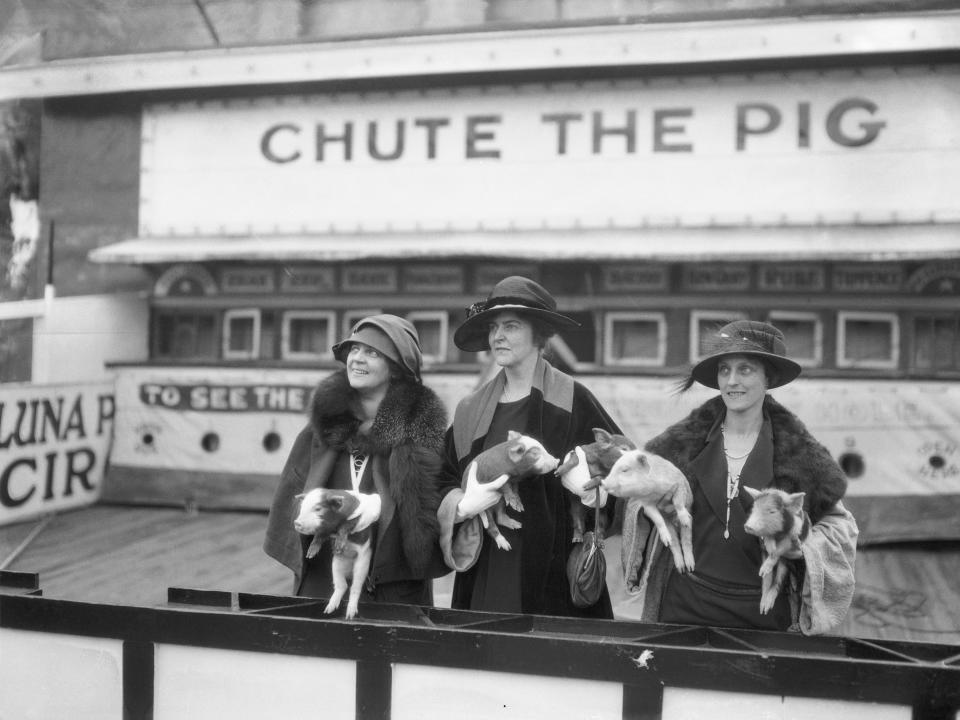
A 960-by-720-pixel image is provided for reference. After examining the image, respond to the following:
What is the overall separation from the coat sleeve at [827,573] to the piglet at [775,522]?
89 millimetres

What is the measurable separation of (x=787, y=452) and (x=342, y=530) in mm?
1252

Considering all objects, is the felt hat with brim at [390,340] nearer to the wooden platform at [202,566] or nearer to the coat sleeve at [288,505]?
the coat sleeve at [288,505]

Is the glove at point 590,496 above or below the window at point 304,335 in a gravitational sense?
below

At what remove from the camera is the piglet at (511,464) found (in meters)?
2.27

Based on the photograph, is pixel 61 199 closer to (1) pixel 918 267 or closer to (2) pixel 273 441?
(2) pixel 273 441

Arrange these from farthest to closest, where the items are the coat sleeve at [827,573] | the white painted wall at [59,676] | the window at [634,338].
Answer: the window at [634,338]
the white painted wall at [59,676]
the coat sleeve at [827,573]

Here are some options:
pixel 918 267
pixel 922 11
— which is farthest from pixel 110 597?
pixel 922 11

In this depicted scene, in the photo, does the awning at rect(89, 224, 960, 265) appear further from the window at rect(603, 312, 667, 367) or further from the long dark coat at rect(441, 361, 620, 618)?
the long dark coat at rect(441, 361, 620, 618)

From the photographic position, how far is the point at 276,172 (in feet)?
21.0

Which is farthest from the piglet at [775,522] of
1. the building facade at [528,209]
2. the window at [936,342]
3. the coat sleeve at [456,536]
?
the window at [936,342]

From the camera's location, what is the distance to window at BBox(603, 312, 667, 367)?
20.2 ft

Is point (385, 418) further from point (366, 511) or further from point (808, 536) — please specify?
point (808, 536)

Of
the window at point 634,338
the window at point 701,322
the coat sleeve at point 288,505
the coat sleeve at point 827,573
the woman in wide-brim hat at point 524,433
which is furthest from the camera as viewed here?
the window at point 634,338

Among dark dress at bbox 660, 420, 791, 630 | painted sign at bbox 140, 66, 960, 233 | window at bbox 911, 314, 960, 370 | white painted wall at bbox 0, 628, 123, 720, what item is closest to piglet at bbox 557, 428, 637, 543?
dark dress at bbox 660, 420, 791, 630
